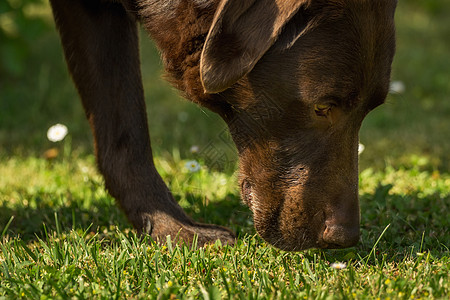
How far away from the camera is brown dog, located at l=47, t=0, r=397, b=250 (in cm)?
217

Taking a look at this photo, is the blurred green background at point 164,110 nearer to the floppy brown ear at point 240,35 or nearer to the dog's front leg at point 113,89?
the dog's front leg at point 113,89

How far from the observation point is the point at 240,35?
2.13 meters

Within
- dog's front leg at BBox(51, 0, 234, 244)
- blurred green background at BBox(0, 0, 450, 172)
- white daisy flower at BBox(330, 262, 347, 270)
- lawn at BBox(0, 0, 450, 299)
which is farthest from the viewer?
blurred green background at BBox(0, 0, 450, 172)

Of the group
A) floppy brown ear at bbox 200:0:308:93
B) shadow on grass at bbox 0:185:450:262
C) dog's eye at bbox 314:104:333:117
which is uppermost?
floppy brown ear at bbox 200:0:308:93

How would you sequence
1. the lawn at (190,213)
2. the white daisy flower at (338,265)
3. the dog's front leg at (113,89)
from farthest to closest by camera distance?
1. the dog's front leg at (113,89)
2. the white daisy flower at (338,265)
3. the lawn at (190,213)

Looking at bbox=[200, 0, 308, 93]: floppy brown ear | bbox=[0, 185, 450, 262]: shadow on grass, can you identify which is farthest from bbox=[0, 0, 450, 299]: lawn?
bbox=[200, 0, 308, 93]: floppy brown ear

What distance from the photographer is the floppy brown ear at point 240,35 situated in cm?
210

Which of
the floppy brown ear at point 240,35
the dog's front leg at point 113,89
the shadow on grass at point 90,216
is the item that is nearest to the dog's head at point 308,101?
the floppy brown ear at point 240,35

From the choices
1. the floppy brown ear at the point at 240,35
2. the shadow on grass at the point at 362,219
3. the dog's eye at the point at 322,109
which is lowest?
the shadow on grass at the point at 362,219

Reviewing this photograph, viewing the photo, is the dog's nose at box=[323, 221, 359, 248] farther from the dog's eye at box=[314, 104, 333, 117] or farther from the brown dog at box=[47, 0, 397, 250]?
the dog's eye at box=[314, 104, 333, 117]

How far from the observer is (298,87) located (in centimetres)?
231

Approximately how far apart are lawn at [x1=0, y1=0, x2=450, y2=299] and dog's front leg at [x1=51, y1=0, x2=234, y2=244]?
0.60ft

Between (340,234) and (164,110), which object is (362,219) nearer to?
(340,234)

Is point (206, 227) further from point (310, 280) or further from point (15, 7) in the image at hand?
point (15, 7)
